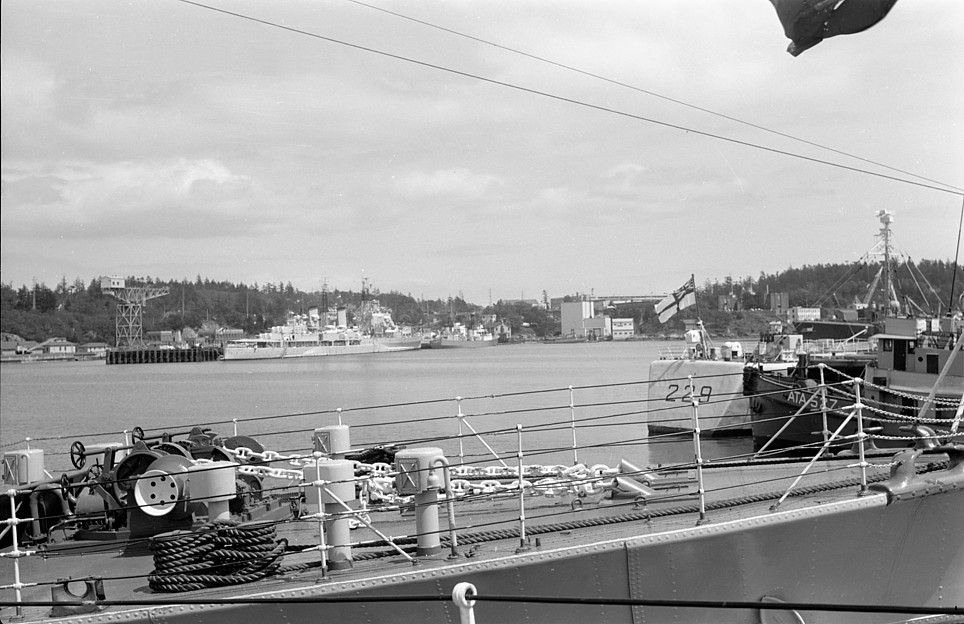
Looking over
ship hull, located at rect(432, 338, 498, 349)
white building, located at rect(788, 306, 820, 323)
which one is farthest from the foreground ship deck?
ship hull, located at rect(432, 338, 498, 349)

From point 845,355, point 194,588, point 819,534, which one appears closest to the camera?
point 194,588

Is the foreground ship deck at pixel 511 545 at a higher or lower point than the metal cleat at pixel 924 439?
lower

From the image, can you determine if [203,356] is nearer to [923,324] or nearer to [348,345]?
[348,345]

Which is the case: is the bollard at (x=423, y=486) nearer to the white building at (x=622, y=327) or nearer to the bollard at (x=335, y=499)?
the bollard at (x=335, y=499)

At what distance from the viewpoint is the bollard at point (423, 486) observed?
6.71 metres

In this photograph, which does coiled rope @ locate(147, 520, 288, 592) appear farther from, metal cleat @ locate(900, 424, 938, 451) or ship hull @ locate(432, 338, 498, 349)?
ship hull @ locate(432, 338, 498, 349)

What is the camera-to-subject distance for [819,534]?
7262 mm

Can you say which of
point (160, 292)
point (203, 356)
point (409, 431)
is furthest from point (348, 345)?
point (409, 431)

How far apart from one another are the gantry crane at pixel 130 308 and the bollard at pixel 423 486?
7859cm

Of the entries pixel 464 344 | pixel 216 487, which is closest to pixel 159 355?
pixel 464 344

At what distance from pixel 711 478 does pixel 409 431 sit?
910 inches

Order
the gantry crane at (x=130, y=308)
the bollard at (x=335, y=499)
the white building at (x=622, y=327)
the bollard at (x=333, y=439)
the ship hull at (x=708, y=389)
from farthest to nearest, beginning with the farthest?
the gantry crane at (x=130, y=308)
the white building at (x=622, y=327)
the ship hull at (x=708, y=389)
the bollard at (x=333, y=439)
the bollard at (x=335, y=499)

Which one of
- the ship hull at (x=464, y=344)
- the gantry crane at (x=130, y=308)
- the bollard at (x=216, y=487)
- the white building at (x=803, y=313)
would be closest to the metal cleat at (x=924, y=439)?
the bollard at (x=216, y=487)

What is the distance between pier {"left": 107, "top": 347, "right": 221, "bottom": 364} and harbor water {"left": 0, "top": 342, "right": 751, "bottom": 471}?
28.3m
